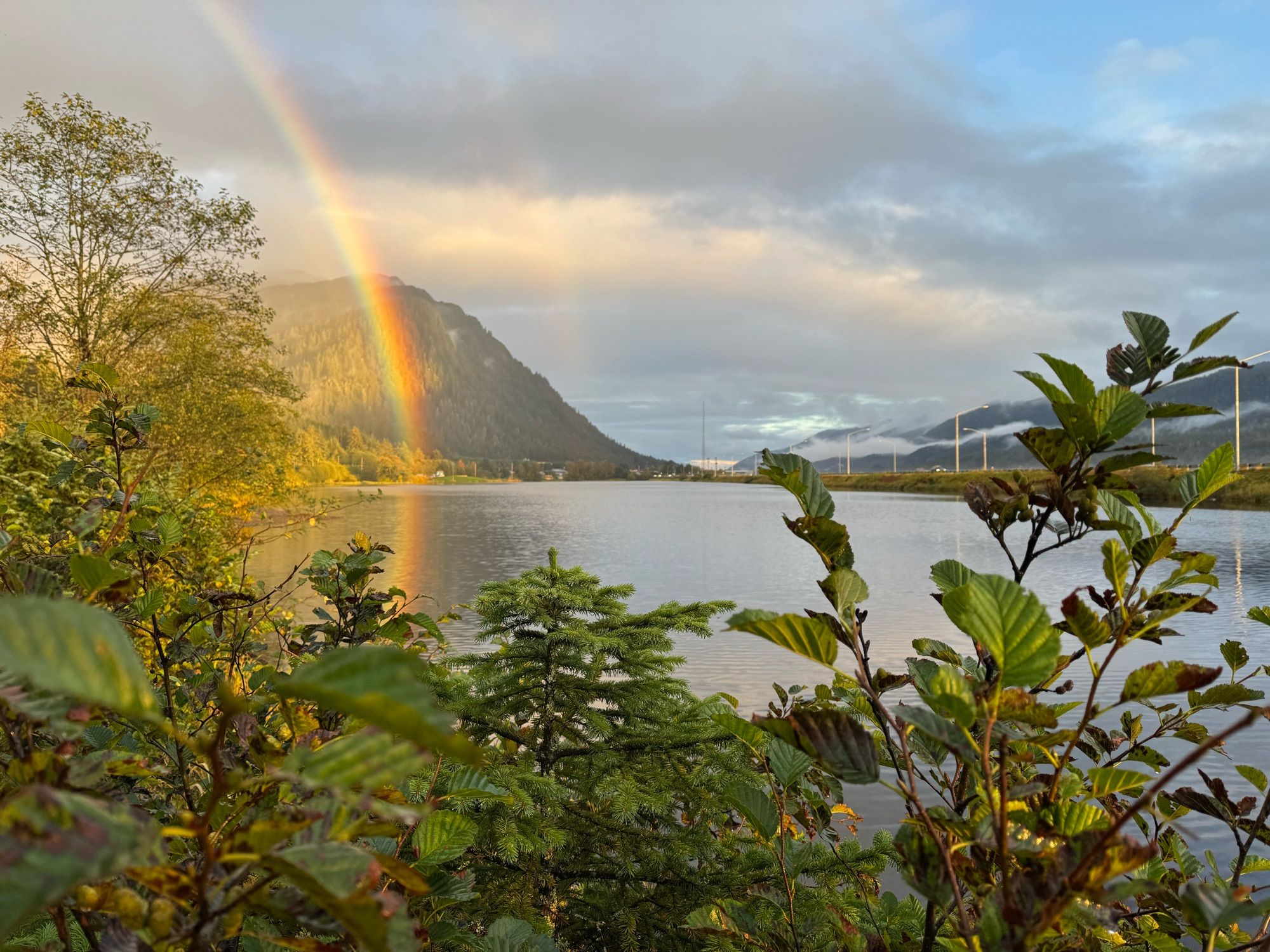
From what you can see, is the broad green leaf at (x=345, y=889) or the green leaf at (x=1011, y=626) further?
the green leaf at (x=1011, y=626)

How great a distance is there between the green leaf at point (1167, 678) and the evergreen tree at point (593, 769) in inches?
76.8

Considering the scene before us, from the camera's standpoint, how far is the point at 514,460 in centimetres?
18512

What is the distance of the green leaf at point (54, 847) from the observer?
30 centimetres

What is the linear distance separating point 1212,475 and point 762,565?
23.0 m

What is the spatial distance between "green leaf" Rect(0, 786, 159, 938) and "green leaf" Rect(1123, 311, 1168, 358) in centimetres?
119

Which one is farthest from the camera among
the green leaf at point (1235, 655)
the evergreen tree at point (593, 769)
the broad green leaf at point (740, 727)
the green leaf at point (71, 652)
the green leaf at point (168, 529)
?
the evergreen tree at point (593, 769)

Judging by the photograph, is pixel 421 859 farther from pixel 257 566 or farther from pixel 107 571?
pixel 257 566

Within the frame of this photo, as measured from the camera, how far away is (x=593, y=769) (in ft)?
9.65

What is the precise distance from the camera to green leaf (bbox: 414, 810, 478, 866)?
892 millimetres

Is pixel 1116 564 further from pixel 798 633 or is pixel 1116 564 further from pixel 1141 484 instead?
pixel 1141 484

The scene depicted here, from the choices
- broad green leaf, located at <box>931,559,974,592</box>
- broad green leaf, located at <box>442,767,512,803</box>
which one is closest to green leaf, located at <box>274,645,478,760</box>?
broad green leaf, located at <box>442,767,512,803</box>

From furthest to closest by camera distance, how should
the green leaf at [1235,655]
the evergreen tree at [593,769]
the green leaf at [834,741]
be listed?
the evergreen tree at [593,769] → the green leaf at [1235,655] → the green leaf at [834,741]

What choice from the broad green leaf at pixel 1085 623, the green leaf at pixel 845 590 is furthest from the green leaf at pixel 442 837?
the broad green leaf at pixel 1085 623

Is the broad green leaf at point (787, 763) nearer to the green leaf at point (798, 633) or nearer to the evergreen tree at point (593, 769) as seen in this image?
the green leaf at point (798, 633)
